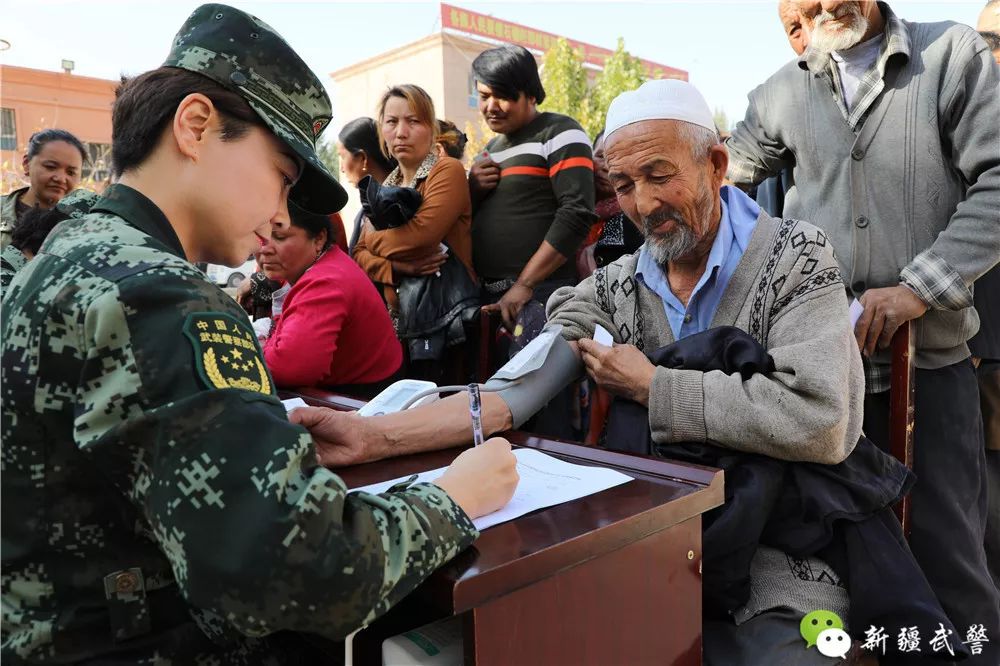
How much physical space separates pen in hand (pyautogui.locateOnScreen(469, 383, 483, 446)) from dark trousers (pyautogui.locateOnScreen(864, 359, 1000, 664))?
46.6 inches

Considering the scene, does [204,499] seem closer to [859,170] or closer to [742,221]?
[742,221]

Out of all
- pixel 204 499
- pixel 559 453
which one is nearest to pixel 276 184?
pixel 204 499

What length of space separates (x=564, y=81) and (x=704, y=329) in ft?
57.5

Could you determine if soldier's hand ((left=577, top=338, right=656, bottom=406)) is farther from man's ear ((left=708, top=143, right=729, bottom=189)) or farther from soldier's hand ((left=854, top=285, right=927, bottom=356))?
soldier's hand ((left=854, top=285, right=927, bottom=356))

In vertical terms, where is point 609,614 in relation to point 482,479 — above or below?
below

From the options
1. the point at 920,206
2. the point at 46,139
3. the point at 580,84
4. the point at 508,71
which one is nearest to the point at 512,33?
the point at 580,84

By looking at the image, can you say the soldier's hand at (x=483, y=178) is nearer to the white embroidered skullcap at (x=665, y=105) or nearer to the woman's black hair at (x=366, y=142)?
the woman's black hair at (x=366, y=142)

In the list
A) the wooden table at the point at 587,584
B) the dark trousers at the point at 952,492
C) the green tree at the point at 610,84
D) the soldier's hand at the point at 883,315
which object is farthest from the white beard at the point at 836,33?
the green tree at the point at 610,84

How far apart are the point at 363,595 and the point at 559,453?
2.35ft

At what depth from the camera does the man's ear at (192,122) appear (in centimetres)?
97

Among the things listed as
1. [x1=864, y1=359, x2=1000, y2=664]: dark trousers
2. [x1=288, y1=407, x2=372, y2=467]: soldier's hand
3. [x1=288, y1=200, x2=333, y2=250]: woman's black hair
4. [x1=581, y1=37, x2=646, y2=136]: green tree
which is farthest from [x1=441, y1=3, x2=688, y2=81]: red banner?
[x1=288, y1=407, x2=372, y2=467]: soldier's hand

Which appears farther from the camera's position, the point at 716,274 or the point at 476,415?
the point at 716,274

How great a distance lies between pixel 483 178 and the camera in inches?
141

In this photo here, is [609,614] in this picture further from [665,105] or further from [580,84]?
[580,84]
